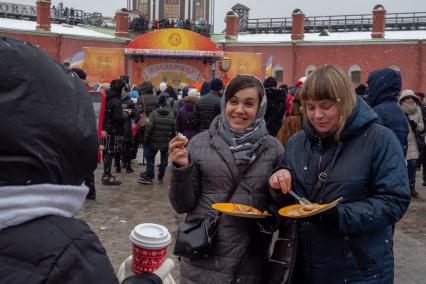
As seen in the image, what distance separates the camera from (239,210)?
246 centimetres

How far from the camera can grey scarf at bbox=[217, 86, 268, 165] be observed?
2689mm

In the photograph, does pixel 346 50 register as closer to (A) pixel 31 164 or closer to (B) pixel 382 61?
(B) pixel 382 61

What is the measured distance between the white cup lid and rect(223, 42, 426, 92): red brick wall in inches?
1321

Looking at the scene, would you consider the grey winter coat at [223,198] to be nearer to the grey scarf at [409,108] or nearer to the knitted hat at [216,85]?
the knitted hat at [216,85]

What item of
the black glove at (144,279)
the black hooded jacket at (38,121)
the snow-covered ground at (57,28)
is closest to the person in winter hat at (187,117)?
the black glove at (144,279)

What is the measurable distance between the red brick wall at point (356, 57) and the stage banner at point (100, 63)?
1577 centimetres

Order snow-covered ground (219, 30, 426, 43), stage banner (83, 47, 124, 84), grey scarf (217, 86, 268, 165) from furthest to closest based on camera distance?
1. snow-covered ground (219, 30, 426, 43)
2. stage banner (83, 47, 124, 84)
3. grey scarf (217, 86, 268, 165)

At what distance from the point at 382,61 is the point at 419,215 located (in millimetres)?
28270

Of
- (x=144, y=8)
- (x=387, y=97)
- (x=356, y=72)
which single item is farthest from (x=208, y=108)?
(x=144, y=8)

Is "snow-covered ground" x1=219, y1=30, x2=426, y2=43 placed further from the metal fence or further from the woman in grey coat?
the woman in grey coat

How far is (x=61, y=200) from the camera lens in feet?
3.89

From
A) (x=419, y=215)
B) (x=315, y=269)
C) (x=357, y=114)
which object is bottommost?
(x=419, y=215)

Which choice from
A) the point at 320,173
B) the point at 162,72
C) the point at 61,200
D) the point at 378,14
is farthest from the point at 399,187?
the point at 378,14

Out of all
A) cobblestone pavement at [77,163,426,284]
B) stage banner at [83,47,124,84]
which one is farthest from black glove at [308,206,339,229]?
stage banner at [83,47,124,84]
